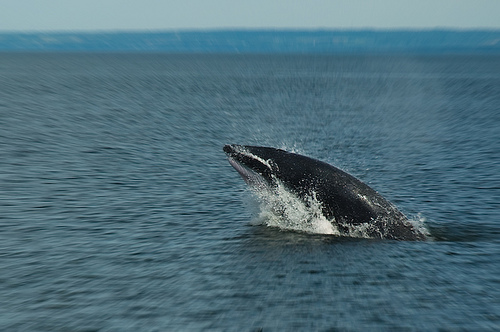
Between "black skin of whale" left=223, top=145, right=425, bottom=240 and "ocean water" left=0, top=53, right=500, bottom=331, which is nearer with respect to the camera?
"ocean water" left=0, top=53, right=500, bottom=331

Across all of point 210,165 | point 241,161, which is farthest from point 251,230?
point 210,165

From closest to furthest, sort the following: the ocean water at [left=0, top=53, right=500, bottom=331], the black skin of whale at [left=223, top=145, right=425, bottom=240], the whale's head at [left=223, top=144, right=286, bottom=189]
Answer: the ocean water at [left=0, top=53, right=500, bottom=331] → the black skin of whale at [left=223, top=145, right=425, bottom=240] → the whale's head at [left=223, top=144, right=286, bottom=189]

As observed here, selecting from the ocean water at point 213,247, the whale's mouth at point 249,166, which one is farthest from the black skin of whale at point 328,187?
the ocean water at point 213,247

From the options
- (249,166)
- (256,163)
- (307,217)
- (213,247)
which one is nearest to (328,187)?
(307,217)

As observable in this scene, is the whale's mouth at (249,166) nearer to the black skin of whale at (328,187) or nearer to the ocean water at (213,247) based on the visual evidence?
the black skin of whale at (328,187)

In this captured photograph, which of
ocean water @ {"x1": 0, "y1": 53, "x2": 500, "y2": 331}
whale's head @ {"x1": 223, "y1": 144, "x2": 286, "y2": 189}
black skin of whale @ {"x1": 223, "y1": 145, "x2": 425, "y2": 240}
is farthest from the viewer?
whale's head @ {"x1": 223, "y1": 144, "x2": 286, "y2": 189}

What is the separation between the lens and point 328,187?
15.7 m

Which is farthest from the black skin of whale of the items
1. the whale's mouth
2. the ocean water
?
the ocean water

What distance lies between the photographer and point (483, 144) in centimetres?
3706

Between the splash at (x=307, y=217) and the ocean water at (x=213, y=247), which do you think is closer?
the ocean water at (x=213, y=247)

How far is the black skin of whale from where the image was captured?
15.7 meters

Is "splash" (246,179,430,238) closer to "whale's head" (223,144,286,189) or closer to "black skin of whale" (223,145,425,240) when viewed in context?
"black skin of whale" (223,145,425,240)

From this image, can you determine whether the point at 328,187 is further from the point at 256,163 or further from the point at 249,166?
the point at 249,166

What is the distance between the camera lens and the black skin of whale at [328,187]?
15719 mm
